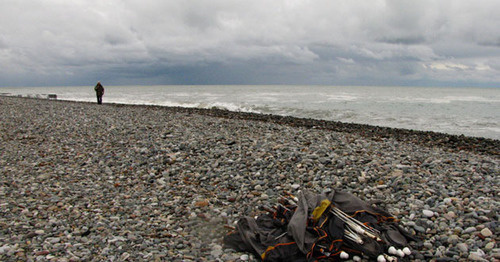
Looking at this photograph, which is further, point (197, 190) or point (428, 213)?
point (197, 190)

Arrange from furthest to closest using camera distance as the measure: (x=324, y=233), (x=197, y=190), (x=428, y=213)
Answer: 1. (x=197, y=190)
2. (x=428, y=213)
3. (x=324, y=233)

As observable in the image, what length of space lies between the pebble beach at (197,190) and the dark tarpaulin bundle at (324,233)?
351mm

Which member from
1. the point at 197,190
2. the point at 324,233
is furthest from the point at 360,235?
the point at 197,190

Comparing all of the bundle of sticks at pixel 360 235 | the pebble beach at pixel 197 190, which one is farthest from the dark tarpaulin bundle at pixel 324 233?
the pebble beach at pixel 197 190

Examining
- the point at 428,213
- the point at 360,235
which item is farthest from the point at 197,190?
the point at 428,213

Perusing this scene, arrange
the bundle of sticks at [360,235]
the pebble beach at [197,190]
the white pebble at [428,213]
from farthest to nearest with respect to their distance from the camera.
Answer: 1. the white pebble at [428,213]
2. the pebble beach at [197,190]
3. the bundle of sticks at [360,235]

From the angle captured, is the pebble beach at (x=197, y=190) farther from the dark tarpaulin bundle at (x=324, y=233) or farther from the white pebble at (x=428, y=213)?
the dark tarpaulin bundle at (x=324, y=233)

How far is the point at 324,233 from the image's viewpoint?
210 inches

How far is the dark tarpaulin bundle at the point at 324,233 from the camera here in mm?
5207

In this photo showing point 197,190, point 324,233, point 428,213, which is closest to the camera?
point 324,233

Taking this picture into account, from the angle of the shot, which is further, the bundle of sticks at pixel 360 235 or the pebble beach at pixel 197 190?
the pebble beach at pixel 197 190

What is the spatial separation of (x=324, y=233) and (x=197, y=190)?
13.3ft

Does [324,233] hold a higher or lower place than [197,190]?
higher

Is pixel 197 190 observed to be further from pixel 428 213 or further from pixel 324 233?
pixel 428 213
